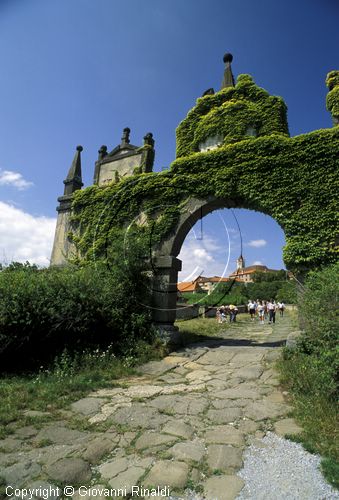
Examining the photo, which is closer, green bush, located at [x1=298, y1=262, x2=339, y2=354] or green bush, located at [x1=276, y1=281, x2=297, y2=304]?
green bush, located at [x1=298, y1=262, x2=339, y2=354]

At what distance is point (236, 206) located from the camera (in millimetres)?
8625

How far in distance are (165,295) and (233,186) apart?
3.40 metres

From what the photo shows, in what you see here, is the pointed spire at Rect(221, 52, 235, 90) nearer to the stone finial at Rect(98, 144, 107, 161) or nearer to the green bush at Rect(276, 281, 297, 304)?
the stone finial at Rect(98, 144, 107, 161)

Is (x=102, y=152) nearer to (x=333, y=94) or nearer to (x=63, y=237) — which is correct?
(x=63, y=237)

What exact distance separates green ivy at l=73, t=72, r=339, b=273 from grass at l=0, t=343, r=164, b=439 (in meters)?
3.63

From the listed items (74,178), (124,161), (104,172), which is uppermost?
(124,161)

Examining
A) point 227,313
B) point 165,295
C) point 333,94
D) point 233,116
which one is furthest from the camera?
point 227,313

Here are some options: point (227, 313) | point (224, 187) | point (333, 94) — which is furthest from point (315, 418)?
point (227, 313)

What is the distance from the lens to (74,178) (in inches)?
458

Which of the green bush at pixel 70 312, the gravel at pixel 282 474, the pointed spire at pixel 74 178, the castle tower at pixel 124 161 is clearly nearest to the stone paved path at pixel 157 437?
the gravel at pixel 282 474

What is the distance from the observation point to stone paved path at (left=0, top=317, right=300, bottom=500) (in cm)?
266

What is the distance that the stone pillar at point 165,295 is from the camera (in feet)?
26.6

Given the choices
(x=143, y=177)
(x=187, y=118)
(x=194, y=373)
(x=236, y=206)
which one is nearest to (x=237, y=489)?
(x=194, y=373)

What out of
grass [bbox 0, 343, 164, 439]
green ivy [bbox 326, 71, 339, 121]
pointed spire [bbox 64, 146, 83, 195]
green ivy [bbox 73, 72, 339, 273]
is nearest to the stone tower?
pointed spire [bbox 64, 146, 83, 195]
